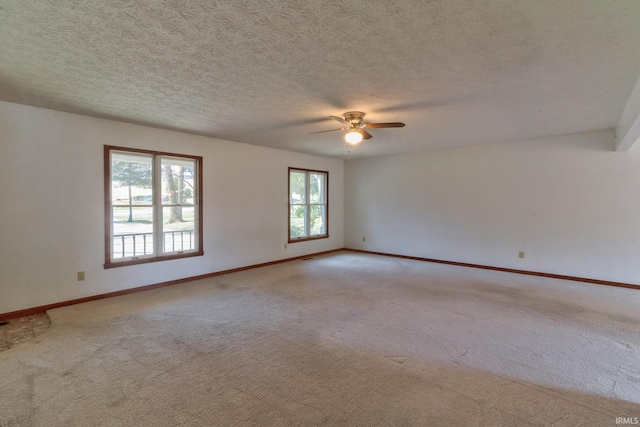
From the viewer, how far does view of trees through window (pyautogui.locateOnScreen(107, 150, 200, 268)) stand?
4285 mm

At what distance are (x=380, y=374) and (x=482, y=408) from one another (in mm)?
684

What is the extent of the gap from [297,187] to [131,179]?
11.3 ft

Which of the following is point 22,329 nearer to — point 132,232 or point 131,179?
point 132,232

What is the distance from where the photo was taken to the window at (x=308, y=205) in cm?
689

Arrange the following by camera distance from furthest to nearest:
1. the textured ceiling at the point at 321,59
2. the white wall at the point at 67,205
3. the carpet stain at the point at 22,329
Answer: the white wall at the point at 67,205
the carpet stain at the point at 22,329
the textured ceiling at the point at 321,59

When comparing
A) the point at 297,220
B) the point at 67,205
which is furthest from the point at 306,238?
the point at 67,205

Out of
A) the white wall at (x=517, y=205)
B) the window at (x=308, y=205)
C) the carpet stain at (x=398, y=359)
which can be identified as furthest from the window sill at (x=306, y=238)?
the carpet stain at (x=398, y=359)

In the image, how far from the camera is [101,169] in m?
Answer: 4.06

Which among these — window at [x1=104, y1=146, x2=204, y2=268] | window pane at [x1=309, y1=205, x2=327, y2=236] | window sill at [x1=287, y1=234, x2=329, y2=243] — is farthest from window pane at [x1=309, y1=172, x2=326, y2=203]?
window at [x1=104, y1=146, x2=204, y2=268]

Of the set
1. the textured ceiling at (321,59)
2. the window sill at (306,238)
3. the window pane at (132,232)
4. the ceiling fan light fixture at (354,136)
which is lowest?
the window sill at (306,238)

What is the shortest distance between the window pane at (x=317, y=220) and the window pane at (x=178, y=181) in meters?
3.03

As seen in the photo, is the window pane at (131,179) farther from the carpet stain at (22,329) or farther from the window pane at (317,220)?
the window pane at (317,220)

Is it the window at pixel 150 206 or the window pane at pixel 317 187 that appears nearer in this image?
the window at pixel 150 206

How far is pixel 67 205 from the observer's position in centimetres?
382
